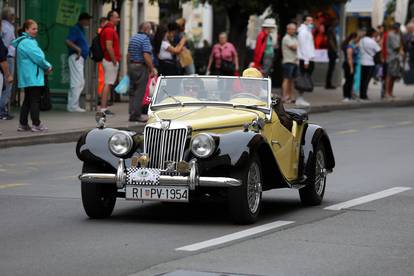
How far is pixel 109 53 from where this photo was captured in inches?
985

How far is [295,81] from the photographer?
2955 cm

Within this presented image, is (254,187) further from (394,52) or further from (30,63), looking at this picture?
(394,52)

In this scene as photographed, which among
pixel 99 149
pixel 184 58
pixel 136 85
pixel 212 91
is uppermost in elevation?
pixel 212 91

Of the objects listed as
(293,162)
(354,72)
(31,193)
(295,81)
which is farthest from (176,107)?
(354,72)

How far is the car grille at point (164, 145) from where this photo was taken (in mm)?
11648

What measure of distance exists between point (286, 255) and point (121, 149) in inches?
98.4

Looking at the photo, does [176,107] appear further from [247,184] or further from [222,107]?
[247,184]

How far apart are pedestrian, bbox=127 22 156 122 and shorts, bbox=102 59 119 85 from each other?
5.58 feet

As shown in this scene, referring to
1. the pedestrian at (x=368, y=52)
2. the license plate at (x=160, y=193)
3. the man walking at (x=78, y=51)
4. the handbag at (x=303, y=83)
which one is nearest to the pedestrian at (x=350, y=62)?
the pedestrian at (x=368, y=52)

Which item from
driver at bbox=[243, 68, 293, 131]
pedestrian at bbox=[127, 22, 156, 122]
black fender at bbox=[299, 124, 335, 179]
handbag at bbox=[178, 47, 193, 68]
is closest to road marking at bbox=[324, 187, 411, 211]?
black fender at bbox=[299, 124, 335, 179]

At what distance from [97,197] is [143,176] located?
680 mm

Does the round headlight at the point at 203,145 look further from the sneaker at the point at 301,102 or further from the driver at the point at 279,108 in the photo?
the sneaker at the point at 301,102

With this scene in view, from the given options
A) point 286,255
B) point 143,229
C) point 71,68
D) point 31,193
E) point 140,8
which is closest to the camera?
point 286,255

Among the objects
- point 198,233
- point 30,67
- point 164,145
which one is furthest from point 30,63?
point 198,233
